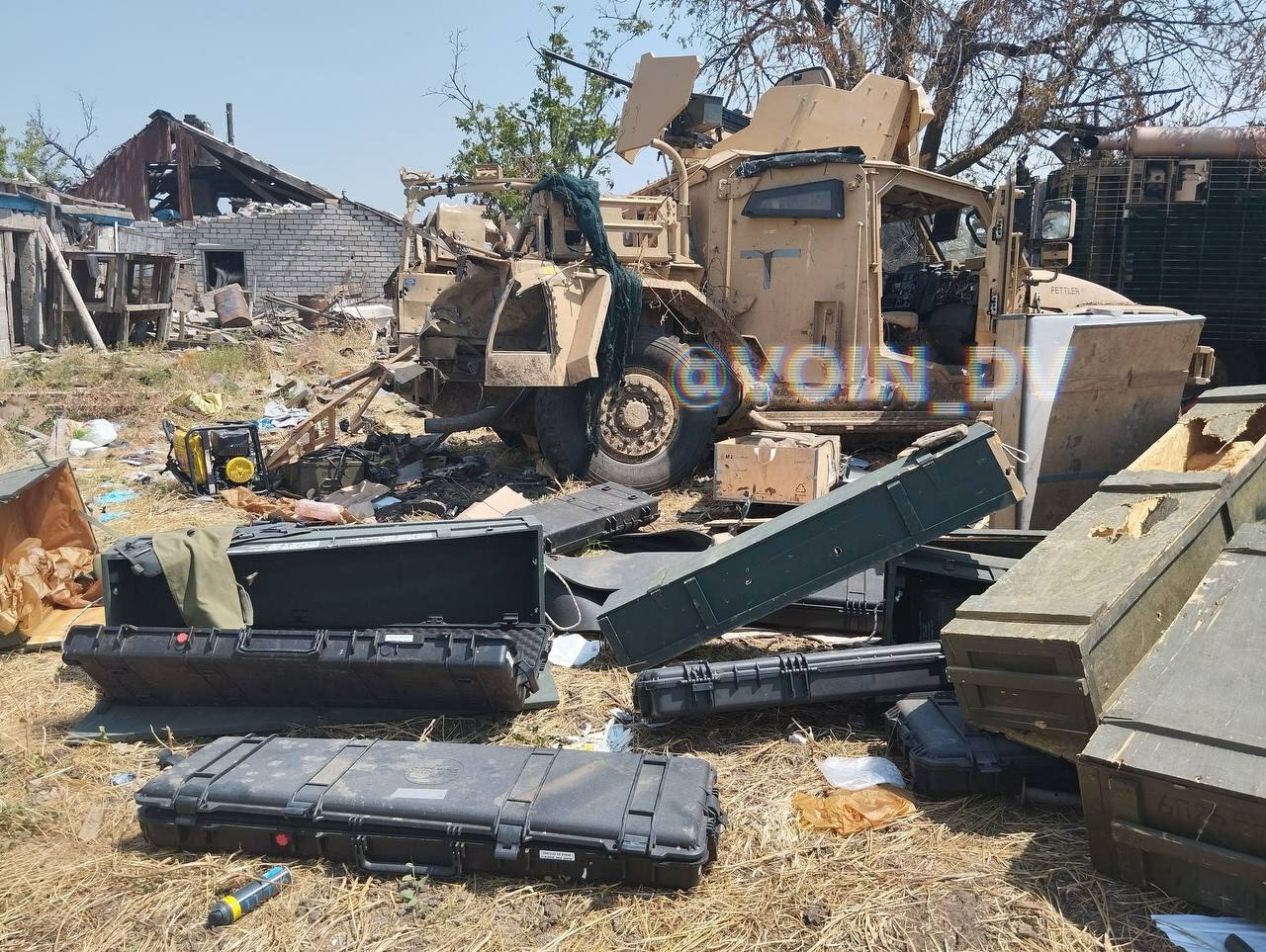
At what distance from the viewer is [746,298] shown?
23.9 ft

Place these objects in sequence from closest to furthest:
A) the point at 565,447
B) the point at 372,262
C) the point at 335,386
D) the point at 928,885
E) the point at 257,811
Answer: the point at 928,885, the point at 257,811, the point at 565,447, the point at 335,386, the point at 372,262

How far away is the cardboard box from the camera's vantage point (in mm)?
6148

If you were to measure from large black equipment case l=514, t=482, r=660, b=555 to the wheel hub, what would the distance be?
2.81 feet

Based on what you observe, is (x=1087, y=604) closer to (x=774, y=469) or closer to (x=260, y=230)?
(x=774, y=469)

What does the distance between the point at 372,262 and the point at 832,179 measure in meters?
16.7

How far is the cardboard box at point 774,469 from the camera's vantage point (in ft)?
20.2

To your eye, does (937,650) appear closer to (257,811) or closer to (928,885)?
(928,885)

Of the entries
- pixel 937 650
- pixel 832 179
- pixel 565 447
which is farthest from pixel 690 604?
pixel 832 179

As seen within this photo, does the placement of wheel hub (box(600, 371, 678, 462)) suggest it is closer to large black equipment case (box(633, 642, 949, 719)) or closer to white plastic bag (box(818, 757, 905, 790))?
large black equipment case (box(633, 642, 949, 719))

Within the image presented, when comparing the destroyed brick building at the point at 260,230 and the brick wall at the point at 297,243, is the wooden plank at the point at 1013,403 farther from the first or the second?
the brick wall at the point at 297,243

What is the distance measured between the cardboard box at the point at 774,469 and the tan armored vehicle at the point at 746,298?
0.79 meters

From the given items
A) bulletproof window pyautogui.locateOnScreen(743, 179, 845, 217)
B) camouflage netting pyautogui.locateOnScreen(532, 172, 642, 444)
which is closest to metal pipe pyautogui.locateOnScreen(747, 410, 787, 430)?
camouflage netting pyautogui.locateOnScreen(532, 172, 642, 444)

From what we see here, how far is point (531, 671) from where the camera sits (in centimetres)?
348

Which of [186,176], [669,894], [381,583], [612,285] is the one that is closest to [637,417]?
[612,285]
